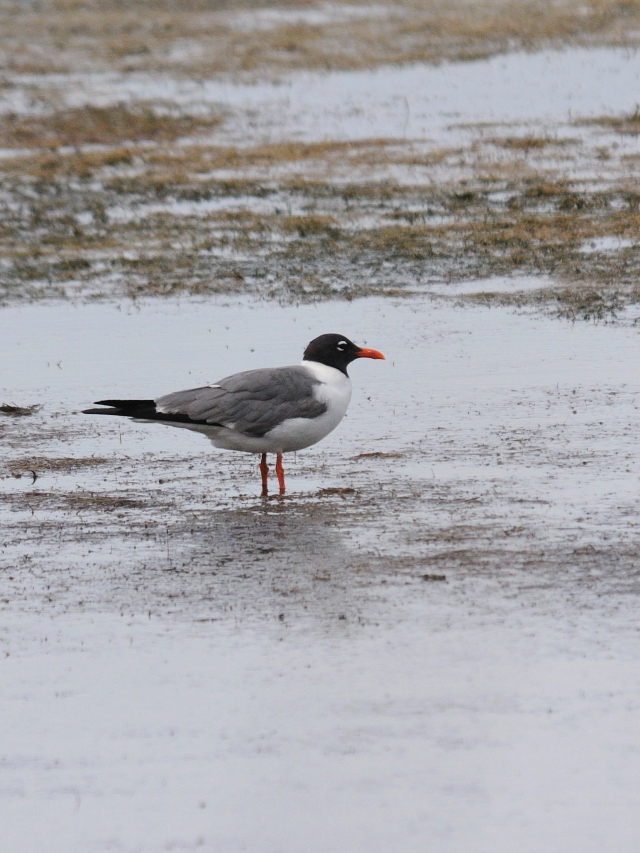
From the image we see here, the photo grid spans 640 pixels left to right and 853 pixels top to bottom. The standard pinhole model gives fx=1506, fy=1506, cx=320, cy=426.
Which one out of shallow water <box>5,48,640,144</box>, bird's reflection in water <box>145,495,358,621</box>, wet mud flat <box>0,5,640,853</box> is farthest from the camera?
shallow water <box>5,48,640,144</box>

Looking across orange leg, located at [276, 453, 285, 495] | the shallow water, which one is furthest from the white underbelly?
the shallow water

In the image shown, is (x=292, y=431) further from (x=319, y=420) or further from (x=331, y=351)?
(x=331, y=351)

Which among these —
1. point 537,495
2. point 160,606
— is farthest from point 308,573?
point 537,495

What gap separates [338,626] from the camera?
6.73m

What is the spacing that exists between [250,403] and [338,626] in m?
2.84

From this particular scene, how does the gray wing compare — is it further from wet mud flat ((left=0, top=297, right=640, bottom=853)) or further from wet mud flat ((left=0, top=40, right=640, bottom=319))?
wet mud flat ((left=0, top=40, right=640, bottom=319))

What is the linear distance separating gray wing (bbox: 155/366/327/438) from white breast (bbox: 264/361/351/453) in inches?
1.6

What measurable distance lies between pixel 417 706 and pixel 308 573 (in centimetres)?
167

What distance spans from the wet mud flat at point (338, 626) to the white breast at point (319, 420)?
32 cm

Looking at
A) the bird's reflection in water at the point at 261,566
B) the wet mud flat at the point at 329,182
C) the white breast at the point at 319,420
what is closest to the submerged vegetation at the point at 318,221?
the wet mud flat at the point at 329,182

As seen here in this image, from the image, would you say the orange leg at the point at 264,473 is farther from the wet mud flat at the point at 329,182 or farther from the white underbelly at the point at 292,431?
the wet mud flat at the point at 329,182

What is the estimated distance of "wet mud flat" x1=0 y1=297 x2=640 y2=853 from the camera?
521cm

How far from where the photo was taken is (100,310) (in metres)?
15.2

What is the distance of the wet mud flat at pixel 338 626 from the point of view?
5215 millimetres
